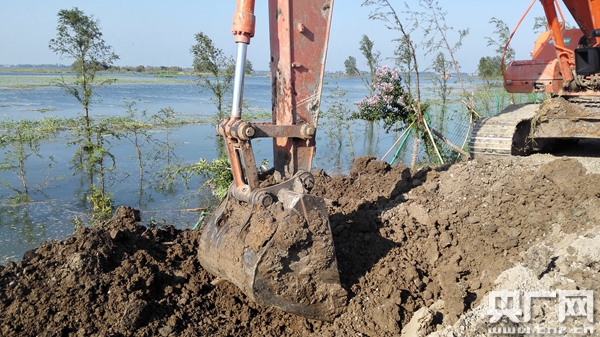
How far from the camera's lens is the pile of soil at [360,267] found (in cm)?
375

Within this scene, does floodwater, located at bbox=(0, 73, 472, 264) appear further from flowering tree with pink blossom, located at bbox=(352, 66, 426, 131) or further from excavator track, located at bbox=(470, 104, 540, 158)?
excavator track, located at bbox=(470, 104, 540, 158)

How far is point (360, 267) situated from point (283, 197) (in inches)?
38.1

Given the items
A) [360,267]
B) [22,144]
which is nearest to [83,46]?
[22,144]

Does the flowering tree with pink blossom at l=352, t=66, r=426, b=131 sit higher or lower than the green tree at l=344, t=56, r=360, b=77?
lower

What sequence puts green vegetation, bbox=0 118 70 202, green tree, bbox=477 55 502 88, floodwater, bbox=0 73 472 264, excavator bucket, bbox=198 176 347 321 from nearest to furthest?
excavator bucket, bbox=198 176 347 321, floodwater, bbox=0 73 472 264, green vegetation, bbox=0 118 70 202, green tree, bbox=477 55 502 88

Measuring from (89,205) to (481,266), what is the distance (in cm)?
669

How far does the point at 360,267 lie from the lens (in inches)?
168

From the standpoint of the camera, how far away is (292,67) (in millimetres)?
4070

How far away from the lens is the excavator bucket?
3.65 m

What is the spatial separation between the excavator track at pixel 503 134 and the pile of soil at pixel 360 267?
932 mm

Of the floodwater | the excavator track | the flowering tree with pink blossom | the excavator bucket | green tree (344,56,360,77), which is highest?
green tree (344,56,360,77)

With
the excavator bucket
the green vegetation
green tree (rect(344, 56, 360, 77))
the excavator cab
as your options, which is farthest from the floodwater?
the excavator bucket

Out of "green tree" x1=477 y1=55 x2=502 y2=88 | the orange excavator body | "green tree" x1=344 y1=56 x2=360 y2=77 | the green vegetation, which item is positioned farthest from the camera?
"green tree" x1=477 y1=55 x2=502 y2=88

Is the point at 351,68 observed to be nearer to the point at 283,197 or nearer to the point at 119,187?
the point at 119,187
